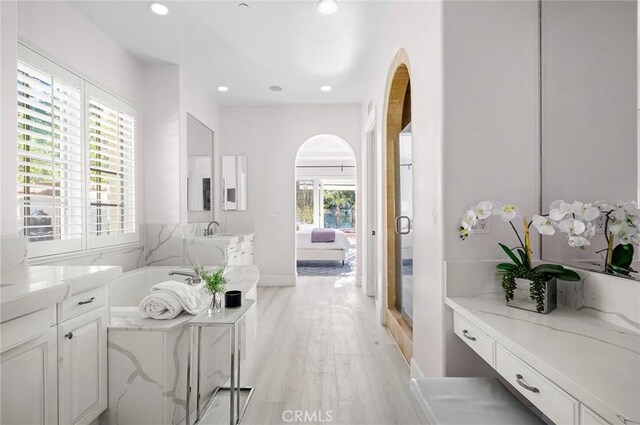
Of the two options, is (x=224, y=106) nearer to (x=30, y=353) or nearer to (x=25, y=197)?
(x=25, y=197)

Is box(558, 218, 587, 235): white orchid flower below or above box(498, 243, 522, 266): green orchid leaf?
above

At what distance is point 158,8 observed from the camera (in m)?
2.71

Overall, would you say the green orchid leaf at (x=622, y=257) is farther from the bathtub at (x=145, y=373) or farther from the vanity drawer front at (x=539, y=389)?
the bathtub at (x=145, y=373)

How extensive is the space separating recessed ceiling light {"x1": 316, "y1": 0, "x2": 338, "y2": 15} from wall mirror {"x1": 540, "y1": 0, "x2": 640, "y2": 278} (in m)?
1.54

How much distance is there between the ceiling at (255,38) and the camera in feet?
8.95

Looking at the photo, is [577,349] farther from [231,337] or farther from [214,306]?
[214,306]

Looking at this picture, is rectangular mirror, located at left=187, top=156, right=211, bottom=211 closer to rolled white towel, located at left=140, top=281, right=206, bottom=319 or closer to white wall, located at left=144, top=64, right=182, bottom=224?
white wall, located at left=144, top=64, right=182, bottom=224

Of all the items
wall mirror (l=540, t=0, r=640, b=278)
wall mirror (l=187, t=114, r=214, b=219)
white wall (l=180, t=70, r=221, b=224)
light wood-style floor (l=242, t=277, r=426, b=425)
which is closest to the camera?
wall mirror (l=540, t=0, r=640, b=278)

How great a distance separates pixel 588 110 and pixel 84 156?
347 centimetres

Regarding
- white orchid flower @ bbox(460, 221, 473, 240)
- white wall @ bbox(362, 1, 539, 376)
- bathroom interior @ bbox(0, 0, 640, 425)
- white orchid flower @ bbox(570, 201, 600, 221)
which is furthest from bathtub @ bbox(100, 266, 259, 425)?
white orchid flower @ bbox(570, 201, 600, 221)

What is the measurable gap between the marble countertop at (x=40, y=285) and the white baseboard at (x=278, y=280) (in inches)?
139

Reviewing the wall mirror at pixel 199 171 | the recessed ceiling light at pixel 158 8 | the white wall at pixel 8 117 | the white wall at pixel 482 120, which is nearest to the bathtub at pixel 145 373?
the white wall at pixel 8 117

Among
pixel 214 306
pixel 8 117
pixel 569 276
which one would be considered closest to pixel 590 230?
pixel 569 276

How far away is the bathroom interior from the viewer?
1.23 m
